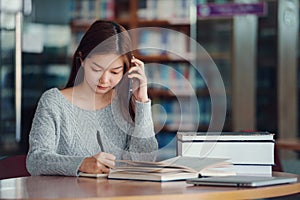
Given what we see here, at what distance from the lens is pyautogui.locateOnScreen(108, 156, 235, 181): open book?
208cm

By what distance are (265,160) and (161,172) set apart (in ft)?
1.16

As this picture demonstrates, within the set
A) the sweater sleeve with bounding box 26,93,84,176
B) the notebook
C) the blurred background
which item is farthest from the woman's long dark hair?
the blurred background

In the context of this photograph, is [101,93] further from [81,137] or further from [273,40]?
[273,40]

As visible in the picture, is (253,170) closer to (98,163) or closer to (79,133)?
(98,163)

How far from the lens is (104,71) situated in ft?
7.98

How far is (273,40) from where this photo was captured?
23.0ft

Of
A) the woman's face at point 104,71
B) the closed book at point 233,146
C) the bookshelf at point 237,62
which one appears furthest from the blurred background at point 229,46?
the closed book at point 233,146

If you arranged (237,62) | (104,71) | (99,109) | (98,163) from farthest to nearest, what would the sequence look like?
(237,62) < (99,109) < (104,71) < (98,163)

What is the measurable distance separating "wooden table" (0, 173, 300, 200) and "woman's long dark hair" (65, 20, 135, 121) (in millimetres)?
492

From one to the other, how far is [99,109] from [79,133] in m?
0.13

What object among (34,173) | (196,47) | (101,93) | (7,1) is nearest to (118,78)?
(101,93)

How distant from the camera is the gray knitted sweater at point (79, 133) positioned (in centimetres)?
233

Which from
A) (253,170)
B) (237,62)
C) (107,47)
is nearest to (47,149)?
(107,47)

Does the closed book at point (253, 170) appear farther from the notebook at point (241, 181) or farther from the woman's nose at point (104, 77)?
the woman's nose at point (104, 77)
